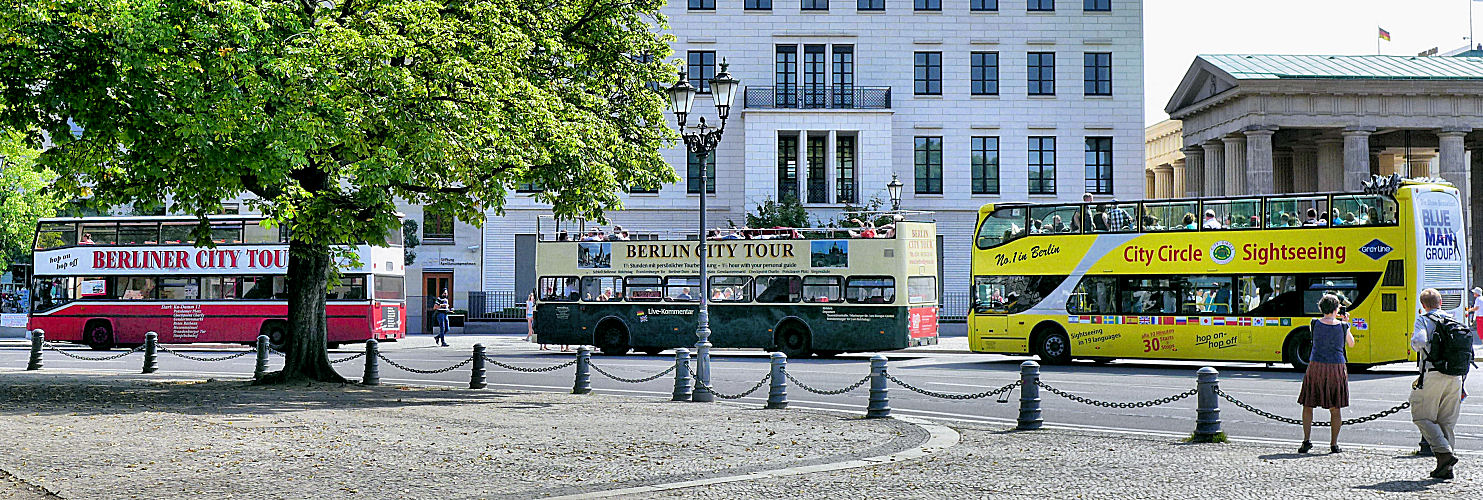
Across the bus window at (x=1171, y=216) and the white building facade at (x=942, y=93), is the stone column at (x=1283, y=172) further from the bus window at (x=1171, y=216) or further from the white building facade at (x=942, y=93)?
the bus window at (x=1171, y=216)

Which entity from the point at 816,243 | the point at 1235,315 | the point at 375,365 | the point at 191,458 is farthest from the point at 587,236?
the point at 191,458

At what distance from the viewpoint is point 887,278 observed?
31.8 m

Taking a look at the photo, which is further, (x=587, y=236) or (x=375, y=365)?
(x=587, y=236)

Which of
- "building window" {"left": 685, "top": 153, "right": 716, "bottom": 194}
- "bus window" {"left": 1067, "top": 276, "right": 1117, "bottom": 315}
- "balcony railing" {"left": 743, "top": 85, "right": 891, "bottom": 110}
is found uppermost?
"balcony railing" {"left": 743, "top": 85, "right": 891, "bottom": 110}

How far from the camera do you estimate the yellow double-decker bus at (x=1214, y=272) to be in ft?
82.3

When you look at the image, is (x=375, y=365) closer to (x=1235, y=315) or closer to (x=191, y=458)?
(x=191, y=458)

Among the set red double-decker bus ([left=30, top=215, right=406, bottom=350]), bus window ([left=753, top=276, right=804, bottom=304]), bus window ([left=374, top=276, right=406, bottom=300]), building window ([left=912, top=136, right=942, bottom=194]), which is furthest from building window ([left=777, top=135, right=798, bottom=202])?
bus window ([left=753, top=276, right=804, bottom=304])

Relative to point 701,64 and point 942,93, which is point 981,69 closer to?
point 942,93

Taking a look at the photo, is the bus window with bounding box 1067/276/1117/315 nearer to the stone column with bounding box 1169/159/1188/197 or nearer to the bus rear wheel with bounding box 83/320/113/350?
the bus rear wheel with bounding box 83/320/113/350

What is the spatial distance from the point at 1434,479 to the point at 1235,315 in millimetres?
16330

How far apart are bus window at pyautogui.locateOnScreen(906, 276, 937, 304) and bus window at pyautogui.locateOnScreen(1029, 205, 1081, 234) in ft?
11.6

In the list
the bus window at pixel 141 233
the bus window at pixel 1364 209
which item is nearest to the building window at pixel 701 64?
the bus window at pixel 141 233

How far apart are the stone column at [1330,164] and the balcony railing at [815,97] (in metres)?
17.9

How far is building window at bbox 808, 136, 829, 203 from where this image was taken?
5281cm
